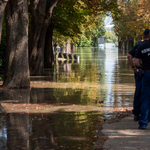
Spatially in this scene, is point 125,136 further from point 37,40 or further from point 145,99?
point 37,40

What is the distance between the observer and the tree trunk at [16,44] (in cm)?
1424

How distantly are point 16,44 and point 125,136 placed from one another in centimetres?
912

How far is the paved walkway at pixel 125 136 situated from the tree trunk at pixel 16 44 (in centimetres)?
757

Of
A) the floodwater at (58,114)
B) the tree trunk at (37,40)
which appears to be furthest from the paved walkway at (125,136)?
the tree trunk at (37,40)

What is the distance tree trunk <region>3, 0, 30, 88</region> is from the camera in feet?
46.7

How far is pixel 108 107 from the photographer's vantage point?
9.91 metres

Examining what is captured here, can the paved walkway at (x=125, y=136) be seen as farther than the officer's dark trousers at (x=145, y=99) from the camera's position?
No

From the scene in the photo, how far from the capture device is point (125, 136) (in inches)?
247

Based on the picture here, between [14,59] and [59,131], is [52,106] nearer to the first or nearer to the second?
[59,131]

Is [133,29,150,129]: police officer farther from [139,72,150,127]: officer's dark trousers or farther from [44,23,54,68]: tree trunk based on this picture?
[44,23,54,68]: tree trunk

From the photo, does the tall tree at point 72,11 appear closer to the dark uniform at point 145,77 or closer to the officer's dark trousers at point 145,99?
the dark uniform at point 145,77

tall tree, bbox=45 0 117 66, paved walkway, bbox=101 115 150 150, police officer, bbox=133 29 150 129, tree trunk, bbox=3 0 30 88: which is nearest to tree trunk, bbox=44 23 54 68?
tall tree, bbox=45 0 117 66

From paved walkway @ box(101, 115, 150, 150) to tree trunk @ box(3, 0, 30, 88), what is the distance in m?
7.57

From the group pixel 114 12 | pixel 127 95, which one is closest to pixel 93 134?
pixel 127 95
